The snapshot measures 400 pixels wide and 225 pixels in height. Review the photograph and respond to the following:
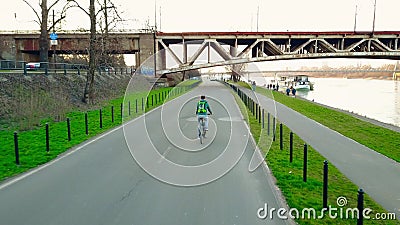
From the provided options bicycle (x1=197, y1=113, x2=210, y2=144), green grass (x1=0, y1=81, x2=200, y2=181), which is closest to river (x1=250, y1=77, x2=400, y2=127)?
bicycle (x1=197, y1=113, x2=210, y2=144)

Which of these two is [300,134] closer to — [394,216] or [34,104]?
[394,216]

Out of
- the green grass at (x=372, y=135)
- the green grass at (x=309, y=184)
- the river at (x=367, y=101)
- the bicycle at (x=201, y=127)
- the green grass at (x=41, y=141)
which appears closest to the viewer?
the green grass at (x=309, y=184)

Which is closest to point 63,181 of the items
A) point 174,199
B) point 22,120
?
point 174,199

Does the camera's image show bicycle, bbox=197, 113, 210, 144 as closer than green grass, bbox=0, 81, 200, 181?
No

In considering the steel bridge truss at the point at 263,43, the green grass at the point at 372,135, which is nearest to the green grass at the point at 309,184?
the green grass at the point at 372,135

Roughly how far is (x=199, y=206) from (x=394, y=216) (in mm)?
3535

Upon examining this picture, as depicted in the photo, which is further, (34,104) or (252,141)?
(34,104)

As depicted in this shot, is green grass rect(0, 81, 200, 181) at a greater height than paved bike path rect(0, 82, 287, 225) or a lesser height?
lesser

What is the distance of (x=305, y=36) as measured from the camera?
5759 cm

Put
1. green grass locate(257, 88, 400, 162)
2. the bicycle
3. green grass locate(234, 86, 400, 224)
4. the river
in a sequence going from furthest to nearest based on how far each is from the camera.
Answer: the river
the bicycle
green grass locate(257, 88, 400, 162)
green grass locate(234, 86, 400, 224)

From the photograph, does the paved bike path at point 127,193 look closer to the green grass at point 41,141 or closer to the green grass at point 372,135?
the green grass at point 41,141

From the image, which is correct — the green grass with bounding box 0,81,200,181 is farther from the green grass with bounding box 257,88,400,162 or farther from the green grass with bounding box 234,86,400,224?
the green grass with bounding box 257,88,400,162

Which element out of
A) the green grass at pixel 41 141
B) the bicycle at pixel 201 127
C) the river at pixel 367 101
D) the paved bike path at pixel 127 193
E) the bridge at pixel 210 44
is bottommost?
the river at pixel 367 101

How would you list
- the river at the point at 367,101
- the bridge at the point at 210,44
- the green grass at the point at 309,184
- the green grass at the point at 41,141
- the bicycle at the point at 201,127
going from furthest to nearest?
the bridge at the point at 210,44, the river at the point at 367,101, the bicycle at the point at 201,127, the green grass at the point at 41,141, the green grass at the point at 309,184
